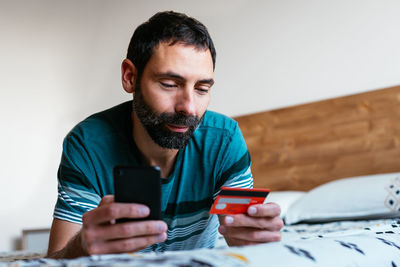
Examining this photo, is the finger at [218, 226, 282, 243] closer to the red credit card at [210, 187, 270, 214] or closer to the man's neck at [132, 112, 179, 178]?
the red credit card at [210, 187, 270, 214]

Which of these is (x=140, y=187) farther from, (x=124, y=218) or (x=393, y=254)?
(x=393, y=254)

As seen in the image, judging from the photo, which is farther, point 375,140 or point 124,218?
point 375,140

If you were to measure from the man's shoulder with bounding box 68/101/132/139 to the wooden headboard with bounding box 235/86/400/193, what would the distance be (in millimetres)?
1561

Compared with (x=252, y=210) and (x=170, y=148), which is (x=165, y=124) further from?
(x=252, y=210)

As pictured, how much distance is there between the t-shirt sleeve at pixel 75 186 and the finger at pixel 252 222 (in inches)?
13.8

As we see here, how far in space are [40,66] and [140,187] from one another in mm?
2893

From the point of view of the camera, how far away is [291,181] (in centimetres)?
273

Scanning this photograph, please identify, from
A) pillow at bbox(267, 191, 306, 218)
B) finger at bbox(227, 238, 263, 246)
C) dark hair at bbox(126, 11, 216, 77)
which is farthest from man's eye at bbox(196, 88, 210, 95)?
pillow at bbox(267, 191, 306, 218)

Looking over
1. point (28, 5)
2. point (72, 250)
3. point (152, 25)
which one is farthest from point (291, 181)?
point (28, 5)

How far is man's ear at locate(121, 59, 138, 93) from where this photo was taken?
4.07 feet

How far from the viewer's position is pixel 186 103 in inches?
43.5

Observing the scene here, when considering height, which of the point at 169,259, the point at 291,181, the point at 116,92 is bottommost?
the point at 291,181

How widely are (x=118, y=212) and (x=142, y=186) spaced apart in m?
0.06

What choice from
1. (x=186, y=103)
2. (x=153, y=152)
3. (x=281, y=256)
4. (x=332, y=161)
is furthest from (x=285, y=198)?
(x=281, y=256)
